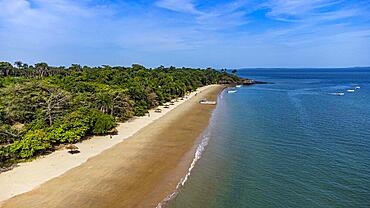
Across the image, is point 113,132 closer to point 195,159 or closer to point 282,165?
point 195,159

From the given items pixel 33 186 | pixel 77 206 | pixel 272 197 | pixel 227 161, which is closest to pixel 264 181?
pixel 272 197

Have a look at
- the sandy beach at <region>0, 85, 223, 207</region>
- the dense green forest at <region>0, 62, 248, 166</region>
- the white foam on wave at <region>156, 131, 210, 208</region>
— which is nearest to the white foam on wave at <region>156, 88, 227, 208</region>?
the white foam on wave at <region>156, 131, 210, 208</region>

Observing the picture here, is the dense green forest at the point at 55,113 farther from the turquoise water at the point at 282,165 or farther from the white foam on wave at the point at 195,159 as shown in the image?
the turquoise water at the point at 282,165

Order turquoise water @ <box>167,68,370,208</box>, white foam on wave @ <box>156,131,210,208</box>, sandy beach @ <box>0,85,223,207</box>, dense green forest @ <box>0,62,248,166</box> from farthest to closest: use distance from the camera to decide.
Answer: dense green forest @ <box>0,62,248,166</box>
turquoise water @ <box>167,68,370,208</box>
white foam on wave @ <box>156,131,210,208</box>
sandy beach @ <box>0,85,223,207</box>

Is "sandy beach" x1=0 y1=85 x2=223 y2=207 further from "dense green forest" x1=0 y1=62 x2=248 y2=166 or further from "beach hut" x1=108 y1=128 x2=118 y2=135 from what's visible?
"dense green forest" x1=0 y1=62 x2=248 y2=166

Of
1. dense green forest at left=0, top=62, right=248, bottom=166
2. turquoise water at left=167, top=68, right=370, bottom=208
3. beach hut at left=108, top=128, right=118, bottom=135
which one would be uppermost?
dense green forest at left=0, top=62, right=248, bottom=166

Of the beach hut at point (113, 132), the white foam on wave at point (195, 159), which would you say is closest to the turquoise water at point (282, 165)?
the white foam on wave at point (195, 159)

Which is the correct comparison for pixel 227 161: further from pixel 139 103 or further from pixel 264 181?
pixel 139 103

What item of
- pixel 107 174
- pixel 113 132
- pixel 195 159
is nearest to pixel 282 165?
pixel 195 159

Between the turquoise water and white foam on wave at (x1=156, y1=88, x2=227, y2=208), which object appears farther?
the turquoise water

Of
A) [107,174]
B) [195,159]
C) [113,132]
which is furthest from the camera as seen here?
[113,132]
